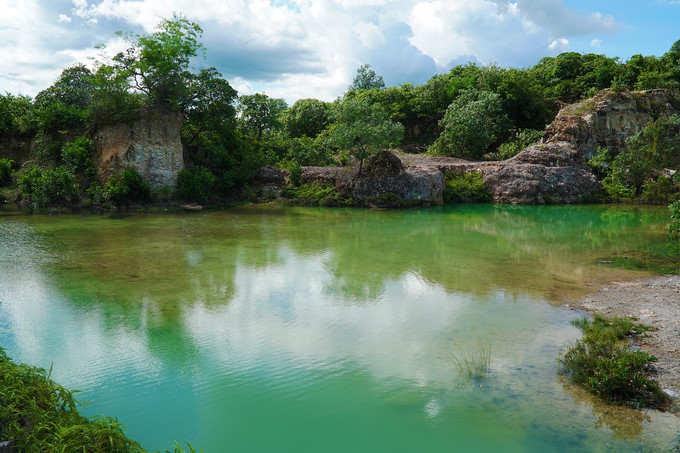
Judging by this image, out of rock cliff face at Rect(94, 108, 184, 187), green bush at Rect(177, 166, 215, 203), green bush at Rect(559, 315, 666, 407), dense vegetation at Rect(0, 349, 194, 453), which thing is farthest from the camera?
green bush at Rect(177, 166, 215, 203)

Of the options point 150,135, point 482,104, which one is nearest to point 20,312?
point 150,135

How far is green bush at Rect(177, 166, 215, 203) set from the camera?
24.6 meters

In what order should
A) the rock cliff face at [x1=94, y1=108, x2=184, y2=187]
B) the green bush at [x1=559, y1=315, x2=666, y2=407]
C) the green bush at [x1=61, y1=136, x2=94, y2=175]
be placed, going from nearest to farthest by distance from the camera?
the green bush at [x1=559, y1=315, x2=666, y2=407] → the rock cliff face at [x1=94, y1=108, x2=184, y2=187] → the green bush at [x1=61, y1=136, x2=94, y2=175]

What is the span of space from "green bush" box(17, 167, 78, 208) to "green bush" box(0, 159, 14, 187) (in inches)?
134

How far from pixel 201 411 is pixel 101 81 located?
75.2ft

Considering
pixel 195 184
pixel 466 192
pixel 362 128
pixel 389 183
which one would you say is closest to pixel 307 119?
pixel 362 128

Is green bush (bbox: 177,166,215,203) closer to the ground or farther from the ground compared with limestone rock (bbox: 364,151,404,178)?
closer to the ground

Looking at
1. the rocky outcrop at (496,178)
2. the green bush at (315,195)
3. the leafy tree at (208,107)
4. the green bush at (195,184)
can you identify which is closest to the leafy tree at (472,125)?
the rocky outcrop at (496,178)

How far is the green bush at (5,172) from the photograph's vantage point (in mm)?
25984

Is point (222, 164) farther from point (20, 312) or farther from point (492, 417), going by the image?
point (492, 417)

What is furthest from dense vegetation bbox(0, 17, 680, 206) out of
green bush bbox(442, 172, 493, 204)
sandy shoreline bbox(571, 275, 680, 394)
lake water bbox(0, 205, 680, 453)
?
sandy shoreline bbox(571, 275, 680, 394)

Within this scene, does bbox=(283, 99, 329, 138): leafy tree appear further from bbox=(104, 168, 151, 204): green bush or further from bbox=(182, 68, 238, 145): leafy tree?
bbox=(104, 168, 151, 204): green bush

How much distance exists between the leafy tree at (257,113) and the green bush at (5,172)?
13742 millimetres

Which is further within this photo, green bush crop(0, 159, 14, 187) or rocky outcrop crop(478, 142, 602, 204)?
rocky outcrop crop(478, 142, 602, 204)
